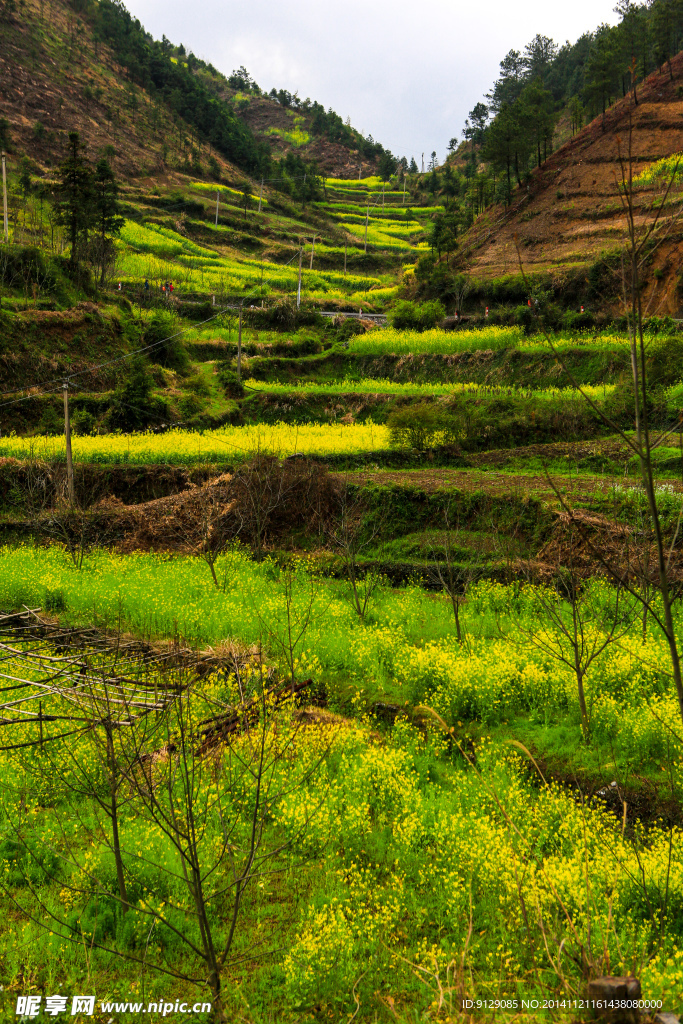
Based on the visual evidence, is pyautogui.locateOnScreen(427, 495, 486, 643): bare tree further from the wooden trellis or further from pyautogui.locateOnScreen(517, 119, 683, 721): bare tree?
pyautogui.locateOnScreen(517, 119, 683, 721): bare tree

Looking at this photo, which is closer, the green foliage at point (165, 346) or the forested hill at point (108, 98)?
the green foliage at point (165, 346)

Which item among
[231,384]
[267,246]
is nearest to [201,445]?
[231,384]

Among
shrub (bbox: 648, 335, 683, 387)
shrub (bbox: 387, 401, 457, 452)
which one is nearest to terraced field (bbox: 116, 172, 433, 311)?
shrub (bbox: 387, 401, 457, 452)

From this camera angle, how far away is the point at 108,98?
8250 centimetres

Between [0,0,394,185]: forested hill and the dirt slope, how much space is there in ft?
151

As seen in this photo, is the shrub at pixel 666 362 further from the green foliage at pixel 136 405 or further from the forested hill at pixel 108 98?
the forested hill at pixel 108 98

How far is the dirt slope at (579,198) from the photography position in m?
43.5

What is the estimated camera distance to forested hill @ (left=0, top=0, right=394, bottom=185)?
72625 mm

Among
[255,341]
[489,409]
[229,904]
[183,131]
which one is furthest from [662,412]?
[183,131]

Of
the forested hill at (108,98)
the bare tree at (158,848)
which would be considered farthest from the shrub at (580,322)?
the forested hill at (108,98)

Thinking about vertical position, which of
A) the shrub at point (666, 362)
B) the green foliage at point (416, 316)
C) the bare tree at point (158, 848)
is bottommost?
the bare tree at point (158, 848)

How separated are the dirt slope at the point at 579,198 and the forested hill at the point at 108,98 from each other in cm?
4614

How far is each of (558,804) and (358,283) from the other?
2334 inches

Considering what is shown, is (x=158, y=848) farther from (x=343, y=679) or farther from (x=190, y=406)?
(x=190, y=406)
